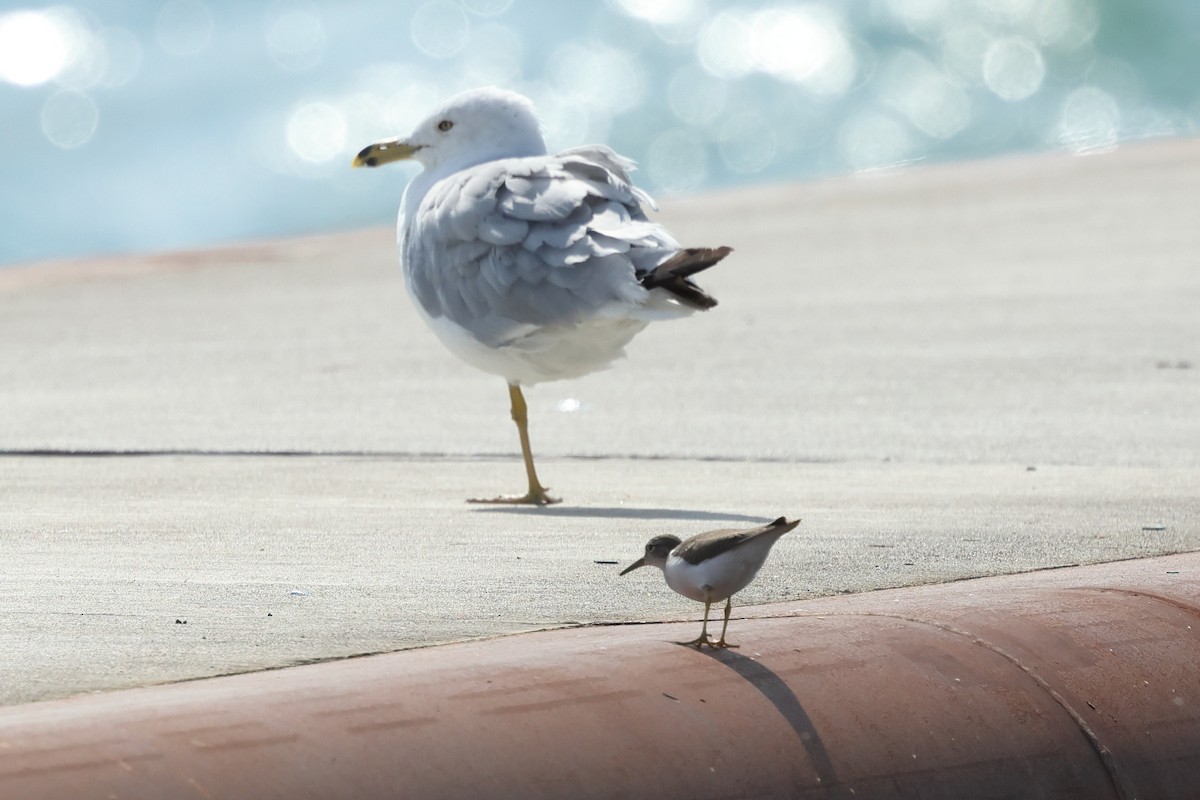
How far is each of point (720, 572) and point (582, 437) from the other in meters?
3.62

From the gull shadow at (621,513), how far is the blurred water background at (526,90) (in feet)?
58.8

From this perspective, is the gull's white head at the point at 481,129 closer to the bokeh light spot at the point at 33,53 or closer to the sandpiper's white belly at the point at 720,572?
the sandpiper's white belly at the point at 720,572

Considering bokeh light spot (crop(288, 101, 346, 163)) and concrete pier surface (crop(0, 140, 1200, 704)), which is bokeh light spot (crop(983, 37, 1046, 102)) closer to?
bokeh light spot (crop(288, 101, 346, 163))

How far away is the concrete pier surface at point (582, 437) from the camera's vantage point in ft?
12.0

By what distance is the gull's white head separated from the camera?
6.00m

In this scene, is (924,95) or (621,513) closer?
(621,513)

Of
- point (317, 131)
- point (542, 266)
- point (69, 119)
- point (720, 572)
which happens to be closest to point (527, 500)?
point (542, 266)

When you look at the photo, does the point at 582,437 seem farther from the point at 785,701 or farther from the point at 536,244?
the point at 785,701

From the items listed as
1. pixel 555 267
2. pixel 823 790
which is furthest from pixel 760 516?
pixel 823 790

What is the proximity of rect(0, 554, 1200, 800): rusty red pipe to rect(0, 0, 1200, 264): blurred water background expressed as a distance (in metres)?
19.7

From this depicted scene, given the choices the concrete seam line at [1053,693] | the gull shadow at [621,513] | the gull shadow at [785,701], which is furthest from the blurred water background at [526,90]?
the gull shadow at [785,701]

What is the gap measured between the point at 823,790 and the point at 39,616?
1.46 meters

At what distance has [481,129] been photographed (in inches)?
237

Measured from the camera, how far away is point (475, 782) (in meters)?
2.65
